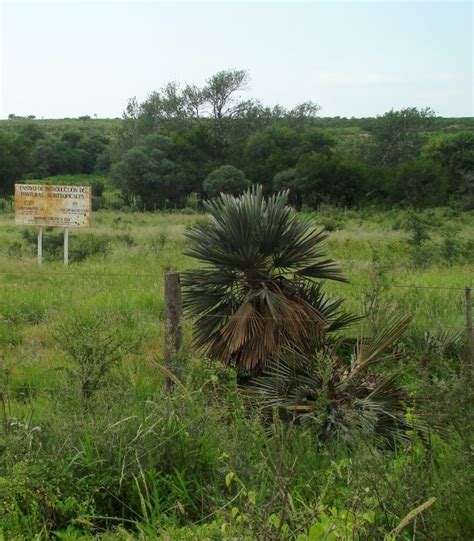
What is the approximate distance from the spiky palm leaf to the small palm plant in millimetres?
289

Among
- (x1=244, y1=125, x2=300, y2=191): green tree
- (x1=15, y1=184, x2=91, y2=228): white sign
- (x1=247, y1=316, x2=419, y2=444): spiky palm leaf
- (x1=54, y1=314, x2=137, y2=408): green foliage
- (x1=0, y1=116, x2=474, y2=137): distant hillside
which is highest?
(x1=0, y1=116, x2=474, y2=137): distant hillside

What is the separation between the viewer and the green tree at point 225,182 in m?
48.4

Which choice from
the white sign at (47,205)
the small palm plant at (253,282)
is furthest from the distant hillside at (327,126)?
the small palm plant at (253,282)

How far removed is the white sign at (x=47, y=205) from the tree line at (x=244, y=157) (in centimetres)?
3021

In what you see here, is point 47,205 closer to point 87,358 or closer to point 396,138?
point 87,358

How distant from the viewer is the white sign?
15.7 m

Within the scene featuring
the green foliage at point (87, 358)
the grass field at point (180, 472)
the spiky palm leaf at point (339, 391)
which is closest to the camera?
the grass field at point (180, 472)

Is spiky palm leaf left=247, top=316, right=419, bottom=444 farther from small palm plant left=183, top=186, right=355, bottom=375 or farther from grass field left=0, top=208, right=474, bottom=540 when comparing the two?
grass field left=0, top=208, right=474, bottom=540

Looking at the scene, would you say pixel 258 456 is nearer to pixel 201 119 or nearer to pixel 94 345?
pixel 94 345

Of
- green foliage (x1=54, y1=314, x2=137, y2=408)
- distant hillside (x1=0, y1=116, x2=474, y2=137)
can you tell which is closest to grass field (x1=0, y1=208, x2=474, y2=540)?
green foliage (x1=54, y1=314, x2=137, y2=408)

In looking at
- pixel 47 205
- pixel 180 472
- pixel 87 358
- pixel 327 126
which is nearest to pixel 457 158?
pixel 47 205

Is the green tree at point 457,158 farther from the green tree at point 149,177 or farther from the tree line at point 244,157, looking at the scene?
the green tree at point 149,177

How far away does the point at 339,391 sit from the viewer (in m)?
5.71

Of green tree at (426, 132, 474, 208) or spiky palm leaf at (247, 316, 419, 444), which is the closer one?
spiky palm leaf at (247, 316, 419, 444)
